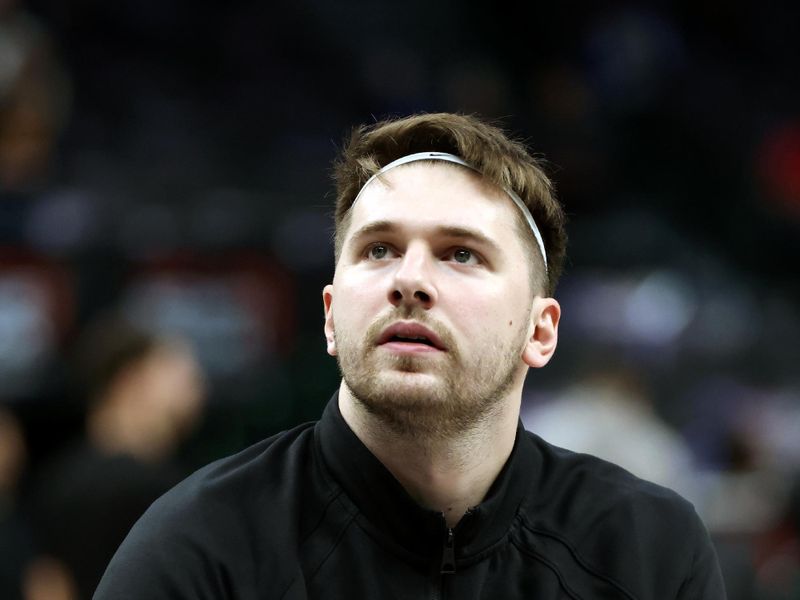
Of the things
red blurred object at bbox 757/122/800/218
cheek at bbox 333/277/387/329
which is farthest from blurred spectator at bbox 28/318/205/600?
red blurred object at bbox 757/122/800/218

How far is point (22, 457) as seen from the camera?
6016 mm

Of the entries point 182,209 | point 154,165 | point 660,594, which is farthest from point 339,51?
point 660,594

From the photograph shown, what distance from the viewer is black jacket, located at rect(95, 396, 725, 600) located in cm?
241

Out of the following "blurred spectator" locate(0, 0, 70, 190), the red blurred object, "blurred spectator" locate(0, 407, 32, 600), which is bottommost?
"blurred spectator" locate(0, 407, 32, 600)

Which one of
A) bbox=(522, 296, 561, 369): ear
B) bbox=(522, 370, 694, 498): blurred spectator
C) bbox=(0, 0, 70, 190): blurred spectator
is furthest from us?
bbox=(0, 0, 70, 190): blurred spectator

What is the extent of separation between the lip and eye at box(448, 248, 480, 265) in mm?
205

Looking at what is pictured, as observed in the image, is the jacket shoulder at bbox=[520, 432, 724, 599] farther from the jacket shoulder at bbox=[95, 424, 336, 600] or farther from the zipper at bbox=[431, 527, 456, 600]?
the jacket shoulder at bbox=[95, 424, 336, 600]

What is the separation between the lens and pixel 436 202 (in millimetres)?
2678

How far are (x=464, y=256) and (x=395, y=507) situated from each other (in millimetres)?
545

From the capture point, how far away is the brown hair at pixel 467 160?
2771 millimetres

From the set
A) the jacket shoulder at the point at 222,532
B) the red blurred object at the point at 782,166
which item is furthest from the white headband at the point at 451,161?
the red blurred object at the point at 782,166

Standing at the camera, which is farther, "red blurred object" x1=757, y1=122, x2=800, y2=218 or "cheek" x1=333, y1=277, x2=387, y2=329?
"red blurred object" x1=757, y1=122, x2=800, y2=218

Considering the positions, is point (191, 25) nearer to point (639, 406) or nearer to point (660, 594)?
Result: point (639, 406)

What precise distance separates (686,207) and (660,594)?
807cm
